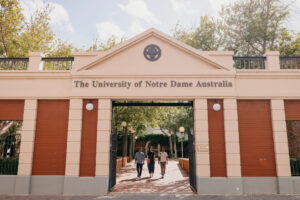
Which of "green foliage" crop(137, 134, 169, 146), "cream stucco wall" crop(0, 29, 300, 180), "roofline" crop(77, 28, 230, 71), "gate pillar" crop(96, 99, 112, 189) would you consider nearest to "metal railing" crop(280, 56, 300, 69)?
"cream stucco wall" crop(0, 29, 300, 180)

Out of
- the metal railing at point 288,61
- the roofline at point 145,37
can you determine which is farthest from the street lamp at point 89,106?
the metal railing at point 288,61

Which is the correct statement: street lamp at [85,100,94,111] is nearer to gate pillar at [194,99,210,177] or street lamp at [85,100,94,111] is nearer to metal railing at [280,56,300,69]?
gate pillar at [194,99,210,177]

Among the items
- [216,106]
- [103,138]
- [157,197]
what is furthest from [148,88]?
[157,197]

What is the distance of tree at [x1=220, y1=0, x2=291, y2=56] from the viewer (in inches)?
655

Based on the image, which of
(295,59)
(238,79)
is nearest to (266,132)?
(238,79)

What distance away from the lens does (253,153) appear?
866 centimetres

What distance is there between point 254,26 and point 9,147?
17556mm

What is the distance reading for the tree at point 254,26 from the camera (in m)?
16.6

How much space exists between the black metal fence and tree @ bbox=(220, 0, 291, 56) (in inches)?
633

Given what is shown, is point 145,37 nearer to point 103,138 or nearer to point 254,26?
point 103,138

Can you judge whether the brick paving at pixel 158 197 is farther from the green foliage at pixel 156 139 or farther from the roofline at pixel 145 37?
the green foliage at pixel 156 139

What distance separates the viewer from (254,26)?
16.7 metres

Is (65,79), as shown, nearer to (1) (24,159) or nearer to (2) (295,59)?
(1) (24,159)

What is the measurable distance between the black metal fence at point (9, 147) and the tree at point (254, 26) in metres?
16.1
